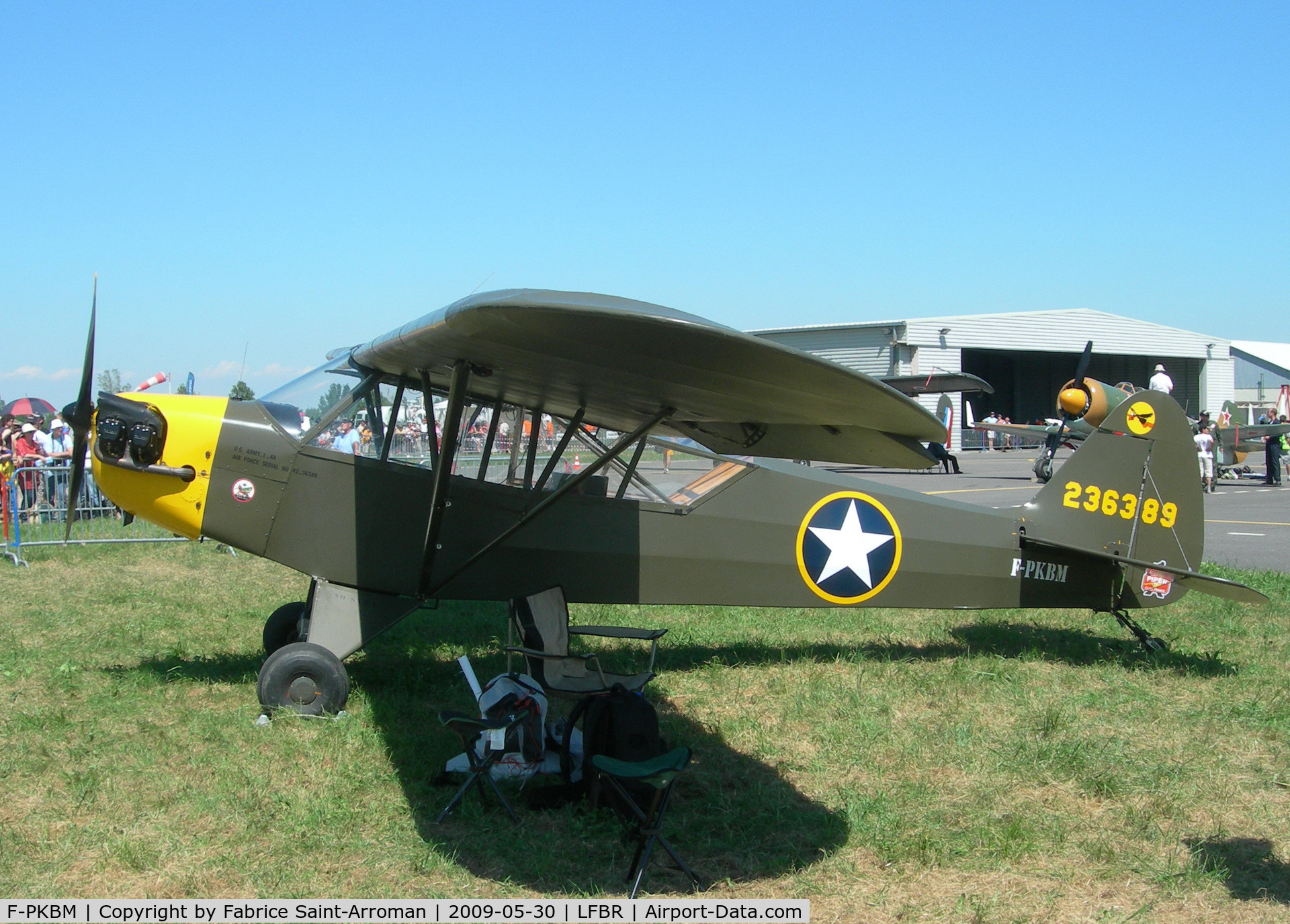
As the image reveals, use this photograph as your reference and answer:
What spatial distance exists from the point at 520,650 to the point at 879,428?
7.09 feet

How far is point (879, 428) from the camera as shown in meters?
4.05

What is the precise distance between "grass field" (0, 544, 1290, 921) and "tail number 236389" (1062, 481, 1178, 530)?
107cm

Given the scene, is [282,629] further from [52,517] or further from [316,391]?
[52,517]

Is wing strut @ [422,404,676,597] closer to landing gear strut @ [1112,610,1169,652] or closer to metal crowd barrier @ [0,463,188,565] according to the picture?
landing gear strut @ [1112,610,1169,652]

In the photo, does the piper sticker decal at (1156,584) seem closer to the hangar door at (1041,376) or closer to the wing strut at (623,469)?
the wing strut at (623,469)

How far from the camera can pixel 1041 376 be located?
227 ft

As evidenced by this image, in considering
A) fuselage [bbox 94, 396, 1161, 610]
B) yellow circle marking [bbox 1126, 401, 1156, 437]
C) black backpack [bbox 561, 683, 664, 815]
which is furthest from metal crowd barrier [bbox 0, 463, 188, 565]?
yellow circle marking [bbox 1126, 401, 1156, 437]

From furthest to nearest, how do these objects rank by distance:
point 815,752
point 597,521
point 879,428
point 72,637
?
1. point 72,637
2. point 597,521
3. point 815,752
4. point 879,428

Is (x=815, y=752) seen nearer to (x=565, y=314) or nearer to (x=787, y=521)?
(x=787, y=521)

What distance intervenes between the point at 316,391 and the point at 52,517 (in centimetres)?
957

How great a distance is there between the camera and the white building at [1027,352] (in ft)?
161

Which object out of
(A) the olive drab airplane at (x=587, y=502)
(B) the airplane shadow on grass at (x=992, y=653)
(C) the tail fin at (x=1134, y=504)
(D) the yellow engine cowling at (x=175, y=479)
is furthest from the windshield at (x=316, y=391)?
(C) the tail fin at (x=1134, y=504)

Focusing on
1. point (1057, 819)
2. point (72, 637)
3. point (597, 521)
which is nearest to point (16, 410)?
point (72, 637)

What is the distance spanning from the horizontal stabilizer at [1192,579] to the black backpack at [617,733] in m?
3.93
